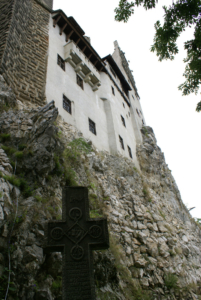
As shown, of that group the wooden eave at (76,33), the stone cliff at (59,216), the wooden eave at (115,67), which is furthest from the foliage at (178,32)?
the wooden eave at (115,67)

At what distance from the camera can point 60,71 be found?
13.9 m

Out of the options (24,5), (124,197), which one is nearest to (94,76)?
(24,5)

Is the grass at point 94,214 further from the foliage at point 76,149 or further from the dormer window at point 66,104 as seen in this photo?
the dormer window at point 66,104

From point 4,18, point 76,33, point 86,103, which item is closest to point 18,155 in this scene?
point 4,18

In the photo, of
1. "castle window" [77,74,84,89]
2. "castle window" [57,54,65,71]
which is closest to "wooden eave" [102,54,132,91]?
"castle window" [77,74,84,89]

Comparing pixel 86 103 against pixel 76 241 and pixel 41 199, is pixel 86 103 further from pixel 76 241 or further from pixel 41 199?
pixel 76 241

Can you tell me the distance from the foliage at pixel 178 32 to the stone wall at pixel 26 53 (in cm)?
522

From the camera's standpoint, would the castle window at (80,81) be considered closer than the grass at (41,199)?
No

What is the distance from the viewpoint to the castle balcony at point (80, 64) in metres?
15.4

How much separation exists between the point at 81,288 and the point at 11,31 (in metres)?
11.1

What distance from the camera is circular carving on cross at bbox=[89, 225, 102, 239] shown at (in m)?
4.42

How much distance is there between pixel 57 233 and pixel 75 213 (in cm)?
51

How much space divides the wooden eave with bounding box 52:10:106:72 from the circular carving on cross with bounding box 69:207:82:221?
49.2 ft

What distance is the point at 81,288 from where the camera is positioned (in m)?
3.79
